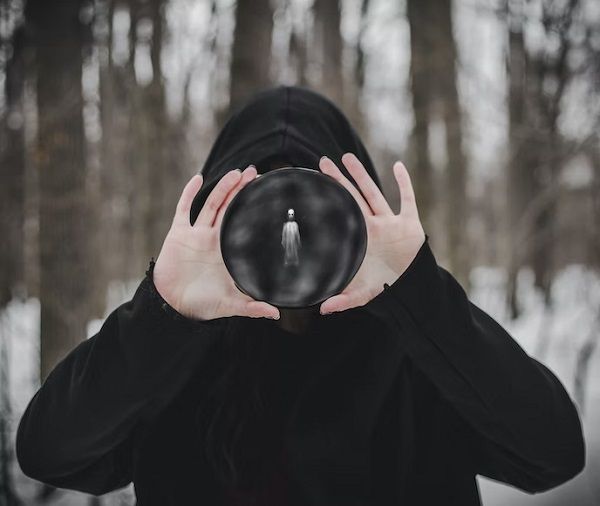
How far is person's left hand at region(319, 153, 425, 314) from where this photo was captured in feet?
3.53

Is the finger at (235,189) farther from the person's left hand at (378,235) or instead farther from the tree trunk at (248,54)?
the tree trunk at (248,54)

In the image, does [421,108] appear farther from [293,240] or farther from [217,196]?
[293,240]

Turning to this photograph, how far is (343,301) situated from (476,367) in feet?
0.97

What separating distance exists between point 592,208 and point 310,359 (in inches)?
139

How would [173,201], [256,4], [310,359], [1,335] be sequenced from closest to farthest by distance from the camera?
1. [310,359]
2. [1,335]
3. [256,4]
4. [173,201]

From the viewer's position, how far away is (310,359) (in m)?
1.37

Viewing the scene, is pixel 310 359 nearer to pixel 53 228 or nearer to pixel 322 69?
pixel 53 228

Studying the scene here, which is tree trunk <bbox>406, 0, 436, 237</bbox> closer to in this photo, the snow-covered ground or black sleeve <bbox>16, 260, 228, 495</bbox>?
the snow-covered ground

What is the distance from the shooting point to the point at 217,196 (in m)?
1.08

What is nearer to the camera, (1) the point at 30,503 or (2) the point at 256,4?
(1) the point at 30,503

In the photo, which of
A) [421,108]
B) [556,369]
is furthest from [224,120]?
[556,369]

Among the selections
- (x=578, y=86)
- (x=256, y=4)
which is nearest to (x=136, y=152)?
(x=256, y=4)

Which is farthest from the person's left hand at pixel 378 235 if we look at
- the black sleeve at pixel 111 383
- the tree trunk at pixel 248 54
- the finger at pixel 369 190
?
the tree trunk at pixel 248 54

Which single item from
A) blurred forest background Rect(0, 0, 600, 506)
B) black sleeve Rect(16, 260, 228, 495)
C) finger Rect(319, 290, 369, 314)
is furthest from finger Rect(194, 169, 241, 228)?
blurred forest background Rect(0, 0, 600, 506)
